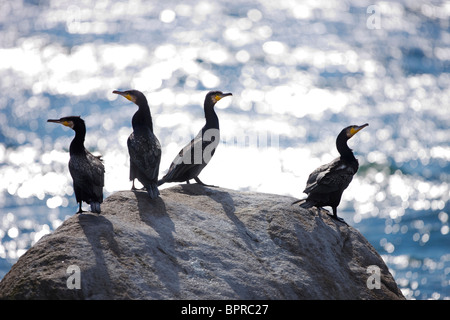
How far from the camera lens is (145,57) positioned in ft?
107

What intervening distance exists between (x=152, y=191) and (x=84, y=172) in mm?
1010

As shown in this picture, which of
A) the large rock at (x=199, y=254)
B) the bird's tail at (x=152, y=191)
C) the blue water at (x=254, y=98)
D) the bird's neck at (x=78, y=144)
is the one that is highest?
the bird's neck at (x=78, y=144)

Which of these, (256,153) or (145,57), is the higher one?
(145,57)

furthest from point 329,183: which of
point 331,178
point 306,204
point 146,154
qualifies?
point 146,154

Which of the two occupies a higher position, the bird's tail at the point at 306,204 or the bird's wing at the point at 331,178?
the bird's wing at the point at 331,178

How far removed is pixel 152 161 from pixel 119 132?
619 inches

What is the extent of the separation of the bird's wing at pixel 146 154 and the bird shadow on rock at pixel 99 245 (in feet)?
4.58

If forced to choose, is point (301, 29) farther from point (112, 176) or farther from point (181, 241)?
point (181, 241)

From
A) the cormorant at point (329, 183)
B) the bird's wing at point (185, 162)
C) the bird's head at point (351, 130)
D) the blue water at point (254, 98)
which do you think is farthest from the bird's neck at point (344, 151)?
the blue water at point (254, 98)

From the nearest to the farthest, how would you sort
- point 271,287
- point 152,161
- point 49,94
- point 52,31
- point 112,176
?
point 271,287
point 152,161
point 112,176
point 49,94
point 52,31

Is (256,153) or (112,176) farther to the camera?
(256,153)

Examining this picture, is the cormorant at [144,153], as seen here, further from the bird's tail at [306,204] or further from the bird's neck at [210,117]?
the bird's tail at [306,204]

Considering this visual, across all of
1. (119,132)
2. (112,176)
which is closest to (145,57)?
(119,132)

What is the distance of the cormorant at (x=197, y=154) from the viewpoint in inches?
459
